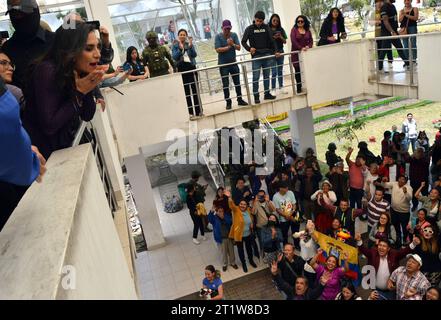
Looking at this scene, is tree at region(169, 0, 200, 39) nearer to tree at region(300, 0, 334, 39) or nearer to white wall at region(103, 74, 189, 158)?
tree at region(300, 0, 334, 39)

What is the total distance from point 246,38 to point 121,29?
5040 millimetres

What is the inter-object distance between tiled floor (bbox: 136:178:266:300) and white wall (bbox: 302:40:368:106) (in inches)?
163

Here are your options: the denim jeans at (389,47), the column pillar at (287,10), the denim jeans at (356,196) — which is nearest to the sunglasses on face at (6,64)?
the denim jeans at (356,196)

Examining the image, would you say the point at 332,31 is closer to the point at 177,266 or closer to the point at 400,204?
the point at 400,204

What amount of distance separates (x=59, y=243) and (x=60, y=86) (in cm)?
116

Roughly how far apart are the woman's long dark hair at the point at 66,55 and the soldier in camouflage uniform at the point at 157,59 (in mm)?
4922

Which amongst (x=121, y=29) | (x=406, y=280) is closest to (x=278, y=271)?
(x=406, y=280)

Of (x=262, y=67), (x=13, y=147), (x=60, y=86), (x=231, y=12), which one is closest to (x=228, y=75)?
(x=262, y=67)

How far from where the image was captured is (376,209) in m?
6.79

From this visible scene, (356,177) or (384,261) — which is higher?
(356,177)

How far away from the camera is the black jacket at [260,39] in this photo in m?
7.46

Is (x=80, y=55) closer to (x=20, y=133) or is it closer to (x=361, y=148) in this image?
(x=20, y=133)

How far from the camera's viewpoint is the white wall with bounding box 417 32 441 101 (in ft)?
23.0

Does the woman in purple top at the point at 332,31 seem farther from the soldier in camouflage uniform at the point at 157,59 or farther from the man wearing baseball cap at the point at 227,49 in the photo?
the soldier in camouflage uniform at the point at 157,59
